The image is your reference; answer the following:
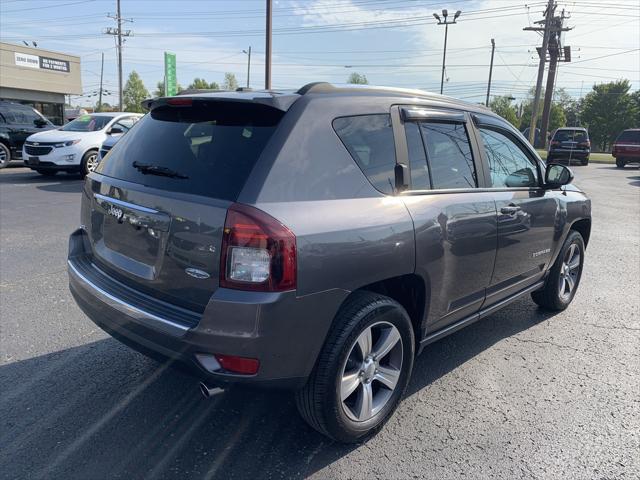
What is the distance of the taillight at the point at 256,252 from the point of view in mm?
2193

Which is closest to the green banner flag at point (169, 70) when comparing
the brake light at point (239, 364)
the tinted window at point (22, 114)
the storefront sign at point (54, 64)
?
the tinted window at point (22, 114)

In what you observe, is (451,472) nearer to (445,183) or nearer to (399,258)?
(399,258)

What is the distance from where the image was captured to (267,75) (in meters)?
20.4

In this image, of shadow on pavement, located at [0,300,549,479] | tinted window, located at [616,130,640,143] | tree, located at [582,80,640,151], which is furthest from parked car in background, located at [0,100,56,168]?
tree, located at [582,80,640,151]

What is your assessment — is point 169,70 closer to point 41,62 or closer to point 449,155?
point 41,62

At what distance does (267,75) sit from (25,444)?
19445 millimetres

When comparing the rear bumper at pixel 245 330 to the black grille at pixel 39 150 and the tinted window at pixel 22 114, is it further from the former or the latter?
the tinted window at pixel 22 114

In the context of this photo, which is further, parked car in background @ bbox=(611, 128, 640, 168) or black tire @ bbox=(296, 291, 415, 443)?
parked car in background @ bbox=(611, 128, 640, 168)

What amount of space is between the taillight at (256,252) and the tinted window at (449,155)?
4.30 feet

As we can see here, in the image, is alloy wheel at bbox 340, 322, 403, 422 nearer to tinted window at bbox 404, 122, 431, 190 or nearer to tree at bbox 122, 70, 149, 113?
tinted window at bbox 404, 122, 431, 190

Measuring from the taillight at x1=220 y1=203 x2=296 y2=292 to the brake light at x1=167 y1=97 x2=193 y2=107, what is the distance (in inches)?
37.1

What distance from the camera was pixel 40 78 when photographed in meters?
32.4

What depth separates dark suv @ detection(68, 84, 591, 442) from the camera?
88.2 inches

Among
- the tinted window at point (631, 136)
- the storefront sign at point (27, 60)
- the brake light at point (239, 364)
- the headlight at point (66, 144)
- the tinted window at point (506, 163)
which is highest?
the storefront sign at point (27, 60)
